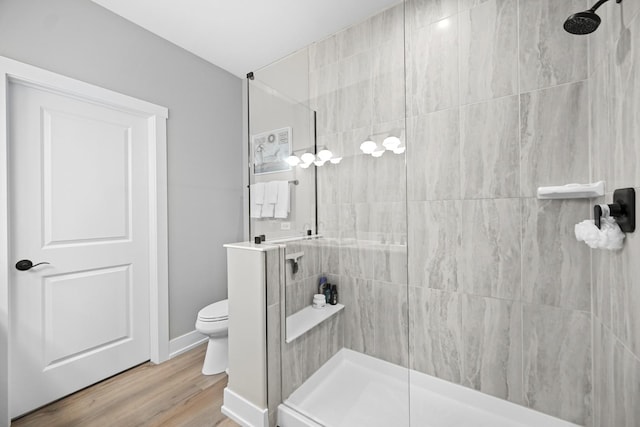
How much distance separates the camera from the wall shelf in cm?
150

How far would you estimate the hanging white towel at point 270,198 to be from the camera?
1644 millimetres

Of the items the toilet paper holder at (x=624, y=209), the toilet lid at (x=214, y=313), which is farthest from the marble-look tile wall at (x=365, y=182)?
the toilet lid at (x=214, y=313)

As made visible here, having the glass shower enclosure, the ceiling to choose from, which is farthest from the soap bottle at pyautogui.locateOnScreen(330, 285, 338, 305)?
the ceiling

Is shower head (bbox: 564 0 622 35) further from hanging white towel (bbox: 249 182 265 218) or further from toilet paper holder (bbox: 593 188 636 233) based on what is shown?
hanging white towel (bbox: 249 182 265 218)

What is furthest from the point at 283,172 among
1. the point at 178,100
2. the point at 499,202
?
the point at 178,100

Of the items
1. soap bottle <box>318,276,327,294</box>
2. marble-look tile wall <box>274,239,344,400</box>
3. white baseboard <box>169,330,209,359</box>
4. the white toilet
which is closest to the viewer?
marble-look tile wall <box>274,239,344,400</box>

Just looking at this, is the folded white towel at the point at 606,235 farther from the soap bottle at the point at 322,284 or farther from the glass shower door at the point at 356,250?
the soap bottle at the point at 322,284

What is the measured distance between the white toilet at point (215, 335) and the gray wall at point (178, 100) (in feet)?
1.48

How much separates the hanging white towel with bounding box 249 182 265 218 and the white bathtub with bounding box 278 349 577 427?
1.02 meters

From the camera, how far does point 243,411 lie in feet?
4.72

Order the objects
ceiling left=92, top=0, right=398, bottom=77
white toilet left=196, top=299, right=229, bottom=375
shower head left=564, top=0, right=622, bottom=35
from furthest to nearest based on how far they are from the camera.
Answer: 1. white toilet left=196, top=299, right=229, bottom=375
2. ceiling left=92, top=0, right=398, bottom=77
3. shower head left=564, top=0, right=622, bottom=35

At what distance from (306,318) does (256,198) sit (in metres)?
0.81

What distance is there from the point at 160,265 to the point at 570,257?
260 centimetres

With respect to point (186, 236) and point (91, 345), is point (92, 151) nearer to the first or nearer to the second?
point (186, 236)
